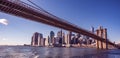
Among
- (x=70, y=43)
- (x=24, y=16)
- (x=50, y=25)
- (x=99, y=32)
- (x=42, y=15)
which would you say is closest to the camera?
(x=24, y=16)

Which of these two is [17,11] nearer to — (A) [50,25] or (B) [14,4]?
(B) [14,4]

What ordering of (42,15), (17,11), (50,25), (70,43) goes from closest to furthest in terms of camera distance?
(17,11)
(42,15)
(50,25)
(70,43)

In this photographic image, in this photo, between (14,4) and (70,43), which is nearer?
(14,4)

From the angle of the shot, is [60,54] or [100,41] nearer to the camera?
[60,54]

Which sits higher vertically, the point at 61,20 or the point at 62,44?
the point at 61,20

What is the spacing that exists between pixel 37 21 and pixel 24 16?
4.39 m

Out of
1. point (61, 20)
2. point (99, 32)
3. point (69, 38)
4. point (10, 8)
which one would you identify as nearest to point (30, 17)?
point (10, 8)

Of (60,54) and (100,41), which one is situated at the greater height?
(100,41)

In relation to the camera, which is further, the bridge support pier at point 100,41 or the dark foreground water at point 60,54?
the bridge support pier at point 100,41

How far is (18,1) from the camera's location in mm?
21391

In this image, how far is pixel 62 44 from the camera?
186500 mm

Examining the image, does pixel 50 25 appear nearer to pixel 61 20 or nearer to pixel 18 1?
pixel 61 20

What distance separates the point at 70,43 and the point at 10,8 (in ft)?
520

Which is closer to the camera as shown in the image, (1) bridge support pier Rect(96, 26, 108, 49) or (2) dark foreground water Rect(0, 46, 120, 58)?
(2) dark foreground water Rect(0, 46, 120, 58)
